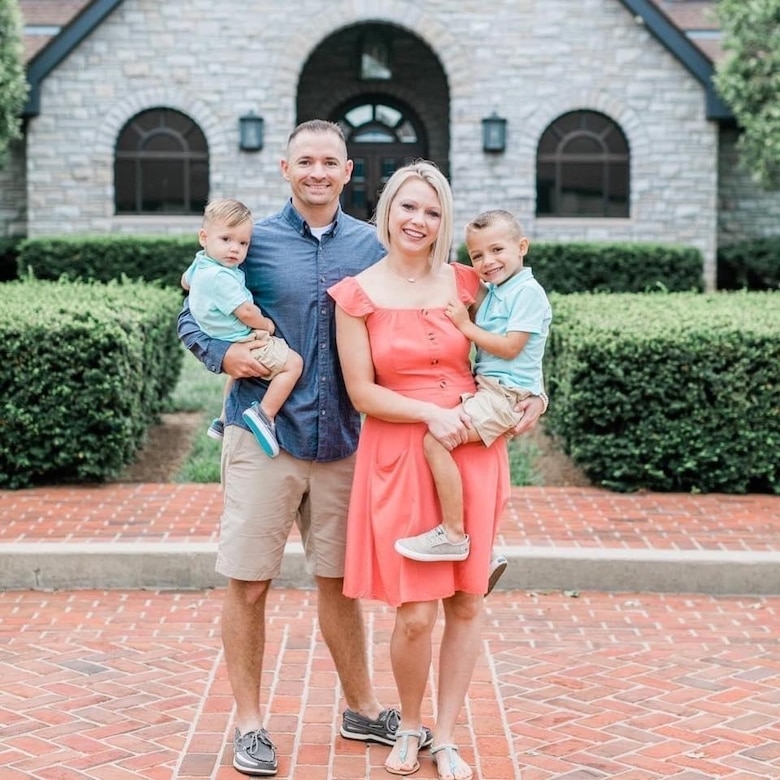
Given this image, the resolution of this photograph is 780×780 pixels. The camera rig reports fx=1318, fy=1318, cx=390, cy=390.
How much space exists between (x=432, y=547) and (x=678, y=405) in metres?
3.99

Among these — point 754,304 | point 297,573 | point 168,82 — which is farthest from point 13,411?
point 168,82

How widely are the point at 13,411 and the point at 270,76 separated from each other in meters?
11.3

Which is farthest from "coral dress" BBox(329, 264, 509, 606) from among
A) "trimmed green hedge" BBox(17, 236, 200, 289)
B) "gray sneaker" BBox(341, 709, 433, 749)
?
"trimmed green hedge" BBox(17, 236, 200, 289)

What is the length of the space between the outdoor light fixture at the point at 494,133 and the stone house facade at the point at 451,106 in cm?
7

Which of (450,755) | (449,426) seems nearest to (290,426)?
(449,426)

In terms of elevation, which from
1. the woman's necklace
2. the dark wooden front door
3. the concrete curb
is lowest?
the concrete curb

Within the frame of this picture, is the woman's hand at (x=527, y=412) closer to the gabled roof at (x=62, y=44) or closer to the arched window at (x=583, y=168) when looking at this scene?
the arched window at (x=583, y=168)

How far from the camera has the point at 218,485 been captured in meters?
8.05

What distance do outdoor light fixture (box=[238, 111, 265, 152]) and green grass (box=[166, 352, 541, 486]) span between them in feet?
19.8

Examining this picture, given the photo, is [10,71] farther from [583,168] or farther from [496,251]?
[496,251]

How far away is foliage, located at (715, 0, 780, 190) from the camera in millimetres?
16797

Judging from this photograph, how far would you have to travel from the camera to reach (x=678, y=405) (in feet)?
25.3

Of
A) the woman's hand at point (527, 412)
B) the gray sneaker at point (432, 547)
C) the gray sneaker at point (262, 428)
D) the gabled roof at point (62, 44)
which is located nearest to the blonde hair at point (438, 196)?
the woman's hand at point (527, 412)

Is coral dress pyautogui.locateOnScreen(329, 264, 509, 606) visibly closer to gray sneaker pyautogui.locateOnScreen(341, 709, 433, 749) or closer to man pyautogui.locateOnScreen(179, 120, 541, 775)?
man pyautogui.locateOnScreen(179, 120, 541, 775)
